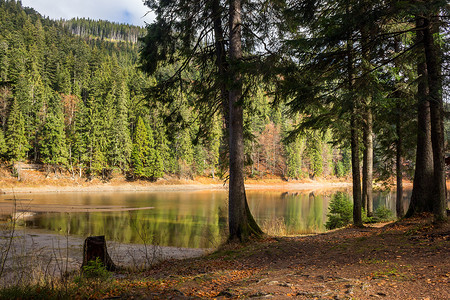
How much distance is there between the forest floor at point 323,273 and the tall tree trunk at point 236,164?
1.05m

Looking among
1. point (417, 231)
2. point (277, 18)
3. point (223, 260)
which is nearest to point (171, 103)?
point (277, 18)

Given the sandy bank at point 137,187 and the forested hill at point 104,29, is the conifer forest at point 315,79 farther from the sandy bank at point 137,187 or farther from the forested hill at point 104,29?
the forested hill at point 104,29

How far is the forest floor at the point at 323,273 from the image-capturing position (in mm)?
3520

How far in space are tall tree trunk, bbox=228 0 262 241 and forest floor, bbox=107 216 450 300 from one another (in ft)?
3.44

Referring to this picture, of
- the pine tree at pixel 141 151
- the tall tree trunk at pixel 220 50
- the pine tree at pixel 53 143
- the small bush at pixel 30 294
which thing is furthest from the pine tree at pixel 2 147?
the small bush at pixel 30 294

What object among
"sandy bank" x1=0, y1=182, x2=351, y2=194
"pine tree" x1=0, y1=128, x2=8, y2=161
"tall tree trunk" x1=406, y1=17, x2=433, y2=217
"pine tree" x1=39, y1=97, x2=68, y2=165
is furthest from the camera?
"pine tree" x1=39, y1=97, x2=68, y2=165

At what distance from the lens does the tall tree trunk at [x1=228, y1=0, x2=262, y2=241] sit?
8594 mm

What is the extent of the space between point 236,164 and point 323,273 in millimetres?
4543

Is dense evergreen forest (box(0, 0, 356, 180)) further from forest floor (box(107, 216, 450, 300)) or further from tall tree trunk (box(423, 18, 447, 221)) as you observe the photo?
forest floor (box(107, 216, 450, 300))

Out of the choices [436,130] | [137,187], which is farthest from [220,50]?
[137,187]

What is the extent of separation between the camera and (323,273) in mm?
4590

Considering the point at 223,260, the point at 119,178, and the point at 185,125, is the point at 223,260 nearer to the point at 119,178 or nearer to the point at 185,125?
the point at 185,125

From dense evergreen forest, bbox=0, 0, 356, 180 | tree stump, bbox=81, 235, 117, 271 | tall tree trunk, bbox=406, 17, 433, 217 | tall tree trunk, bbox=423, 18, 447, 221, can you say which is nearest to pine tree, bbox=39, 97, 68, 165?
dense evergreen forest, bbox=0, 0, 356, 180

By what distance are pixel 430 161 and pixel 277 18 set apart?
6.65 meters
